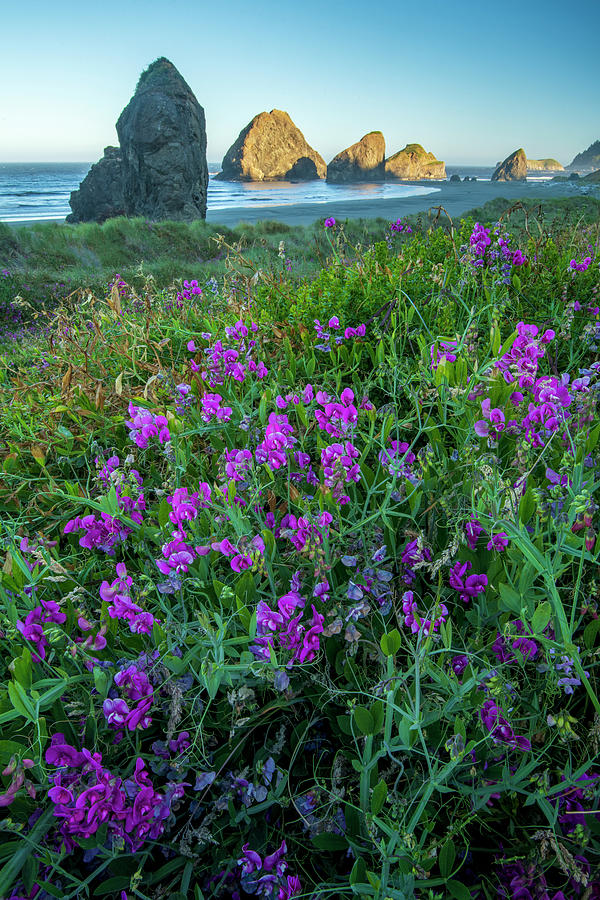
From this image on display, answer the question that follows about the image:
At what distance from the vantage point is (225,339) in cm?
253

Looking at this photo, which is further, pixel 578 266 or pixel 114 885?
pixel 578 266

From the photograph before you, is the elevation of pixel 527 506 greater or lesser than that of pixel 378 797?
greater

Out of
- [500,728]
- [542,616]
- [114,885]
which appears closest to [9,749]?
[114,885]

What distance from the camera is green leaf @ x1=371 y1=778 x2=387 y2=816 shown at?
99 cm

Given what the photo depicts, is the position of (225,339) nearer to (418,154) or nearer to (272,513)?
(272,513)

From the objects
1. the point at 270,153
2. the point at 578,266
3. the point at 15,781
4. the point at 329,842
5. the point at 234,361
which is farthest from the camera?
the point at 270,153

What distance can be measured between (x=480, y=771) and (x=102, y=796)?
0.81 metres

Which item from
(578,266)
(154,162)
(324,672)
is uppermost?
(154,162)

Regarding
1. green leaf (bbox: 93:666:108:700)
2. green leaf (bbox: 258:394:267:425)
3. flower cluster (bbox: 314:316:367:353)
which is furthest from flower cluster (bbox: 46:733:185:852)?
flower cluster (bbox: 314:316:367:353)

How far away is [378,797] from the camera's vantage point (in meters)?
0.99

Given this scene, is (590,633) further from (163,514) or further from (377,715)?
(163,514)

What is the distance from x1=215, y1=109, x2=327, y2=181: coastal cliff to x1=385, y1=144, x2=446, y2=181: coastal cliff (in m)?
16.6

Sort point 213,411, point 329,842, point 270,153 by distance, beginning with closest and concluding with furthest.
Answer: point 329,842 < point 213,411 < point 270,153

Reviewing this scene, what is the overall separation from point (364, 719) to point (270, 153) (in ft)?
375
